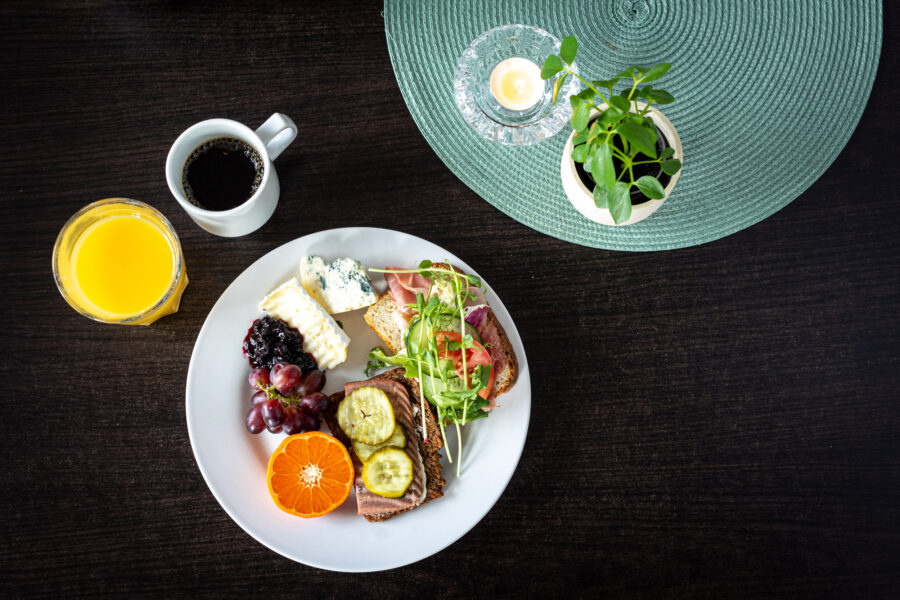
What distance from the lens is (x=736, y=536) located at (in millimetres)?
1389

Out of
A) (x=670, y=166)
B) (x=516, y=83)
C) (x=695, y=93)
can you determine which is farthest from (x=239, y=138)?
(x=695, y=93)

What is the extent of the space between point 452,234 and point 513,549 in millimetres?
647

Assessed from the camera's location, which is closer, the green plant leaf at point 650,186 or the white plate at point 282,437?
the green plant leaf at point 650,186

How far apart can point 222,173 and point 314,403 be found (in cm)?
45

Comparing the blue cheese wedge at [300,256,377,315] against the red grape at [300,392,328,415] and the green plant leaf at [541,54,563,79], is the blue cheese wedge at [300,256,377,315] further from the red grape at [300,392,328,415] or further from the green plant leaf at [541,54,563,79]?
the green plant leaf at [541,54,563,79]

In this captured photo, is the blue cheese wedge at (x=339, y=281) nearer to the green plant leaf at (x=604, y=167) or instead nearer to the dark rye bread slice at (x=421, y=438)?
the dark rye bread slice at (x=421, y=438)

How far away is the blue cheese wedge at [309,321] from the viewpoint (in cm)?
125

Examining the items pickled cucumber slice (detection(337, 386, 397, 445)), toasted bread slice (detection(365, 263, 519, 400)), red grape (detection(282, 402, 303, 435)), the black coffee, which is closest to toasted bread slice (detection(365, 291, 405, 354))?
toasted bread slice (detection(365, 263, 519, 400))

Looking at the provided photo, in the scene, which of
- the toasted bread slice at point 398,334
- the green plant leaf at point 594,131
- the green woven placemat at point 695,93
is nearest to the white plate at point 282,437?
the toasted bread slice at point 398,334

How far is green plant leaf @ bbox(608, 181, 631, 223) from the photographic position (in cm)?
108

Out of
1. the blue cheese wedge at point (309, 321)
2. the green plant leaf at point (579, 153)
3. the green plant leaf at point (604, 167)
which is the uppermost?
the green plant leaf at point (579, 153)

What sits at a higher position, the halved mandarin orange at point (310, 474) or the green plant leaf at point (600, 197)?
the green plant leaf at point (600, 197)

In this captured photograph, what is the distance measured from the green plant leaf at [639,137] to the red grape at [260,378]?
74cm

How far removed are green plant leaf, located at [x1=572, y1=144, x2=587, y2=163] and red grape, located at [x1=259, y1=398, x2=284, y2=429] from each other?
677mm
